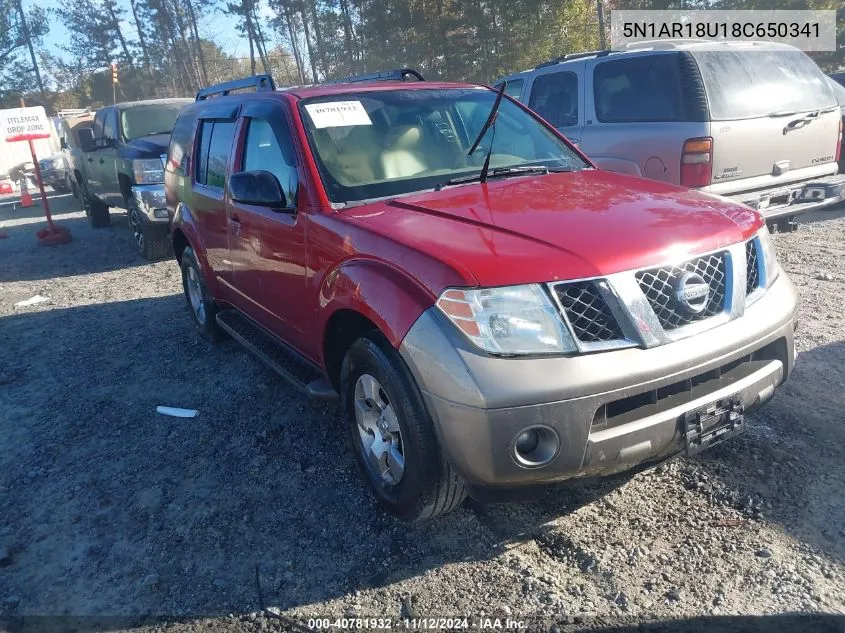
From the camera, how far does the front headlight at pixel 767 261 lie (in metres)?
2.89

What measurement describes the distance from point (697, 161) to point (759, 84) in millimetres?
1143

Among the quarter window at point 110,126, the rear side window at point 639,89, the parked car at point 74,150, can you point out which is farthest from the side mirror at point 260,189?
the parked car at point 74,150

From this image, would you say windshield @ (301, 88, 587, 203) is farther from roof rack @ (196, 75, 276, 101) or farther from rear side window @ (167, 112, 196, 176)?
rear side window @ (167, 112, 196, 176)

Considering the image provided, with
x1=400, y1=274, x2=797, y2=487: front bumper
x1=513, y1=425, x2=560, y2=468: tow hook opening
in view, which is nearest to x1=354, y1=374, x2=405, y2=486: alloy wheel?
x1=400, y1=274, x2=797, y2=487: front bumper

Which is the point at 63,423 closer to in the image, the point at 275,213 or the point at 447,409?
the point at 275,213

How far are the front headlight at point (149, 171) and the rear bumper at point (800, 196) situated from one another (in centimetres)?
710

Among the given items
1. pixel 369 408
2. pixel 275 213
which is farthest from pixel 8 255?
pixel 369 408

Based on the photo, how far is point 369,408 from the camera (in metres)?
3.05

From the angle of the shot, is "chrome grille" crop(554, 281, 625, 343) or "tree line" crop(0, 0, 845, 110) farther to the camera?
"tree line" crop(0, 0, 845, 110)

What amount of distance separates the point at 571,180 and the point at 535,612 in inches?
82.4

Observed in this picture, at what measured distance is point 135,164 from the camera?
901 cm

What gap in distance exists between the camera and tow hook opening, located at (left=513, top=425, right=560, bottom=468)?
2320mm

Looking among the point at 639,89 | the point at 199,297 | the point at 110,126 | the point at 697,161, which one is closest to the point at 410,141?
the point at 199,297

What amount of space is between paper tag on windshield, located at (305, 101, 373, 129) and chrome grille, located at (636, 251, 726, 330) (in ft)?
6.11
